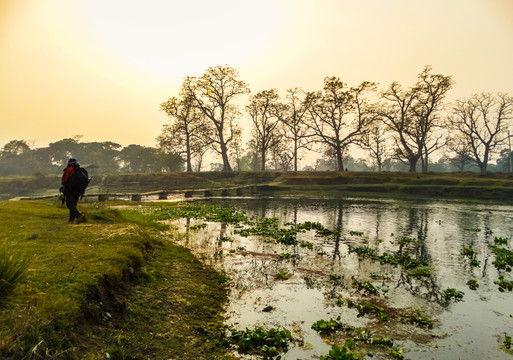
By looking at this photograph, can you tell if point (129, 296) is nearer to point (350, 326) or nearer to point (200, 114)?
point (350, 326)

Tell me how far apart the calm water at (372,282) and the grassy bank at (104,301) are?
1080mm

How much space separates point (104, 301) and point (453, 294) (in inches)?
356

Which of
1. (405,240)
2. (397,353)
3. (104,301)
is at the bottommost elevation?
(397,353)

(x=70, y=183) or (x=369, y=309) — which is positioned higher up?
(x=70, y=183)

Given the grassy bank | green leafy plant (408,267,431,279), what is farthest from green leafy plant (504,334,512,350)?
the grassy bank

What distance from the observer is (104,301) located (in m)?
6.18

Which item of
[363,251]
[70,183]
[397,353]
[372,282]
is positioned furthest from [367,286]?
[70,183]

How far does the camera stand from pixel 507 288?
8977 millimetres

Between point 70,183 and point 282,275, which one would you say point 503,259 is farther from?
point 70,183

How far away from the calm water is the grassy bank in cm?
108

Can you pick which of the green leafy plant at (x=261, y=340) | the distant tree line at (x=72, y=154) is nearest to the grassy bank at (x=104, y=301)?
the green leafy plant at (x=261, y=340)

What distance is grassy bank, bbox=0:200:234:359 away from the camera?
4406 millimetres

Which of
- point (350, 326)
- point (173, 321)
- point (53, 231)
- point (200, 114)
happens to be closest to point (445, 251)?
point (350, 326)

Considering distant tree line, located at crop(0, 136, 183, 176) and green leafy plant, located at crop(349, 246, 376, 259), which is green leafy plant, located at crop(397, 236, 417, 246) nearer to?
green leafy plant, located at crop(349, 246, 376, 259)
